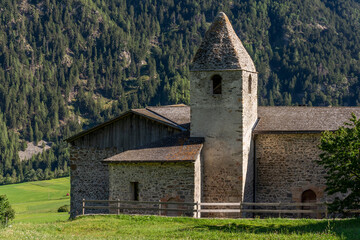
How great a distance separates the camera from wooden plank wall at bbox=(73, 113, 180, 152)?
32562 mm

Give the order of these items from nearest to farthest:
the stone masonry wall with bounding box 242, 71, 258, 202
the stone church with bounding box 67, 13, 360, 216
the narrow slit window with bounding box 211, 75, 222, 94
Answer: the stone church with bounding box 67, 13, 360, 216 → the stone masonry wall with bounding box 242, 71, 258, 202 → the narrow slit window with bounding box 211, 75, 222, 94

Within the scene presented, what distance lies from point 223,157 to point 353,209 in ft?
24.0

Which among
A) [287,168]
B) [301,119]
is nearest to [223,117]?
[287,168]

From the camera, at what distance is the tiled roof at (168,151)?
2878 centimetres

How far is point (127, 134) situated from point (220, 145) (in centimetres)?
607

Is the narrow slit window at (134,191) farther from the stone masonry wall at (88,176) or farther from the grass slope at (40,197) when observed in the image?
the grass slope at (40,197)

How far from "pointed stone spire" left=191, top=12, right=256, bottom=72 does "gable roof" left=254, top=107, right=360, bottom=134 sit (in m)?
3.37

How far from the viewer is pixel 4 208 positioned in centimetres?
4897

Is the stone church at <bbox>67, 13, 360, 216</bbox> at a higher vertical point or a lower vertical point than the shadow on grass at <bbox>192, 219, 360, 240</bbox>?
higher

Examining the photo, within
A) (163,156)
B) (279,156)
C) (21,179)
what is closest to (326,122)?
(279,156)

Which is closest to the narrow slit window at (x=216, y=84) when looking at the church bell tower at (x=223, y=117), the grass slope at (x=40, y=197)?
the church bell tower at (x=223, y=117)

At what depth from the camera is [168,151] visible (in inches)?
1161

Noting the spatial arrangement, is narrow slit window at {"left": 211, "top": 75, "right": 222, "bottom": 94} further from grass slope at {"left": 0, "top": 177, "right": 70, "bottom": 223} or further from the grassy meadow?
grass slope at {"left": 0, "top": 177, "right": 70, "bottom": 223}

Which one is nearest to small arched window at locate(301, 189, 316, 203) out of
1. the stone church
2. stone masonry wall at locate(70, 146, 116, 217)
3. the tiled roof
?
the stone church
